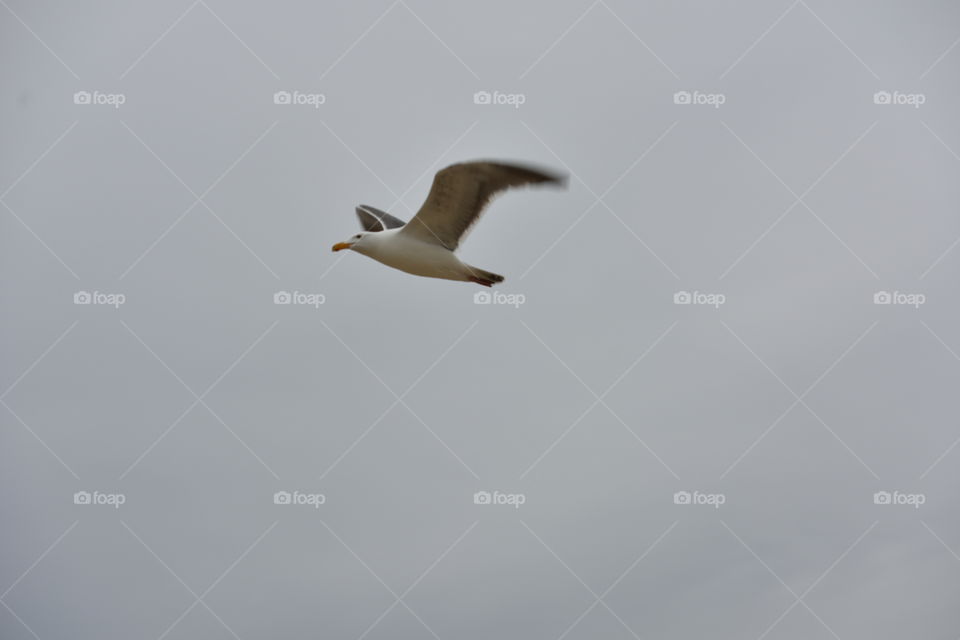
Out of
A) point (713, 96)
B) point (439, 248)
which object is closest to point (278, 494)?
point (439, 248)

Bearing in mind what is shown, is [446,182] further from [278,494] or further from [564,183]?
[278,494]

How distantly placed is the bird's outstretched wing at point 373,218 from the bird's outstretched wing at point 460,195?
1460mm

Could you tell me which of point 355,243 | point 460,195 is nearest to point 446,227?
point 460,195

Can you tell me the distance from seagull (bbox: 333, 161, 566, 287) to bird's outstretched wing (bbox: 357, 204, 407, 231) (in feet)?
3.21

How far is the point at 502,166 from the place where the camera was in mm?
8422

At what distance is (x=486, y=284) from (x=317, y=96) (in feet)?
9.81

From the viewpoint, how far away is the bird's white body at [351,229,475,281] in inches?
360

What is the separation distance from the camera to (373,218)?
10.8 m

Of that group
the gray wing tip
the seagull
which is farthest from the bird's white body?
the gray wing tip

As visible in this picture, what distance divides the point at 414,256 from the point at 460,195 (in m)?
0.73

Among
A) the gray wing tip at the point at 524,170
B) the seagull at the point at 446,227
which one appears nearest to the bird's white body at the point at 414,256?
the seagull at the point at 446,227

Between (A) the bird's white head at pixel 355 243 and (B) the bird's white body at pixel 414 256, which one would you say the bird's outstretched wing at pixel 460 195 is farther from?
(A) the bird's white head at pixel 355 243

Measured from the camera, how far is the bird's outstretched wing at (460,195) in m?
8.44

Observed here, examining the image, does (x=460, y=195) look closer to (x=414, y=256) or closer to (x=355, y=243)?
(x=414, y=256)
